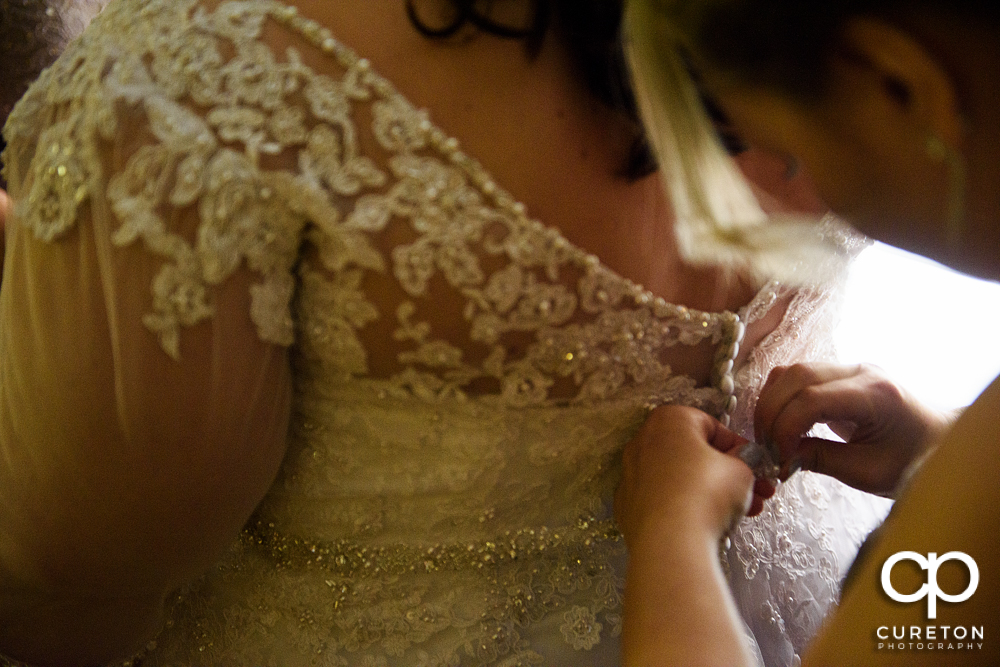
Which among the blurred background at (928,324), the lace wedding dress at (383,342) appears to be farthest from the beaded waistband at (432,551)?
the blurred background at (928,324)

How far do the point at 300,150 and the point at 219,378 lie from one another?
19 cm

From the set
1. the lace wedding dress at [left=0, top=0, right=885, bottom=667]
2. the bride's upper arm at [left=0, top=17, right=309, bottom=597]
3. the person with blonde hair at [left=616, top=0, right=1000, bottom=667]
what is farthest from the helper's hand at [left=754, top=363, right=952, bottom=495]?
Answer: the bride's upper arm at [left=0, top=17, right=309, bottom=597]

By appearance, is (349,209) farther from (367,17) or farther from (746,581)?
(746,581)

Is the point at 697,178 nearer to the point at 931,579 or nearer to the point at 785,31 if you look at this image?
the point at 785,31

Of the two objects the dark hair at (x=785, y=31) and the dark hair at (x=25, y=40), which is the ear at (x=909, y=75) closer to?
the dark hair at (x=785, y=31)

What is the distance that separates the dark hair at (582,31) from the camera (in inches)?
23.3

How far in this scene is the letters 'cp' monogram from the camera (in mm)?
403

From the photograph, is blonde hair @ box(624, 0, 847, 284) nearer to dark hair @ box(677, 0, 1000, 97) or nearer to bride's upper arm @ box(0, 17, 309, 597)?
dark hair @ box(677, 0, 1000, 97)

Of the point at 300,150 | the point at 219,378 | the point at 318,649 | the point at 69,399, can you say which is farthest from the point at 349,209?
the point at 318,649

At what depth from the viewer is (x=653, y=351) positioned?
28.3 inches

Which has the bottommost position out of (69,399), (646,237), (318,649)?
(318,649)

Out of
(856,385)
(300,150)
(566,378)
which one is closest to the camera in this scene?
(300,150)

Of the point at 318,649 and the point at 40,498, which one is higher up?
the point at 40,498

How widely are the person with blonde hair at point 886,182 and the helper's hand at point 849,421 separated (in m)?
0.19
